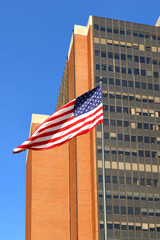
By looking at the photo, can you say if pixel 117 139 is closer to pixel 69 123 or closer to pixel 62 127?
pixel 69 123

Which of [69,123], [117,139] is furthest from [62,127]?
[117,139]

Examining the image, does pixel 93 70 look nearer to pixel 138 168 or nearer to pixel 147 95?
pixel 147 95

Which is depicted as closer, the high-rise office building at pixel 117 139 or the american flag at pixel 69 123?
the american flag at pixel 69 123

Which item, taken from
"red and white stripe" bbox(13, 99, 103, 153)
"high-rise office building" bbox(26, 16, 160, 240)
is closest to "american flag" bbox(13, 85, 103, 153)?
"red and white stripe" bbox(13, 99, 103, 153)

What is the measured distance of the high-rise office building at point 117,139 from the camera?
92375 millimetres

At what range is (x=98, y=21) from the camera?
346 feet

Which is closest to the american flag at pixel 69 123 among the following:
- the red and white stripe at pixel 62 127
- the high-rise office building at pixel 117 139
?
the red and white stripe at pixel 62 127

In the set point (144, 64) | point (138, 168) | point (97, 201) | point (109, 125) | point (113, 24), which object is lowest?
point (97, 201)

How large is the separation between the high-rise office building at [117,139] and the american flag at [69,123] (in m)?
60.3

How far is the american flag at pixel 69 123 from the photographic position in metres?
32.3

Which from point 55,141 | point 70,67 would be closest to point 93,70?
point 70,67

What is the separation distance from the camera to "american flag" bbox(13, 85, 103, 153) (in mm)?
32281

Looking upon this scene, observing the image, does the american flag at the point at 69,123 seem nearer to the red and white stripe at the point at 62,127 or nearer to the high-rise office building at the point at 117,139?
the red and white stripe at the point at 62,127

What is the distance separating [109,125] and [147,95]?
12372 mm
